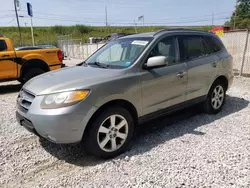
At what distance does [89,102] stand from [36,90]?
2.54 ft

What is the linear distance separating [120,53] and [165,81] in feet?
2.99

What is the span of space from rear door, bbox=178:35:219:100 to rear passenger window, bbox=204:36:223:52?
12cm

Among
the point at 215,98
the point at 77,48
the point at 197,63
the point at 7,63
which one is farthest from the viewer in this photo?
the point at 77,48

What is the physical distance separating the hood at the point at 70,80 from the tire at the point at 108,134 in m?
0.46

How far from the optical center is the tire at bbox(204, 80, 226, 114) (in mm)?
4699

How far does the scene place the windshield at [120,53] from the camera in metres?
3.61

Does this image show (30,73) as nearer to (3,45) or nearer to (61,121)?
(3,45)

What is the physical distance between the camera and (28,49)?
8.36 metres

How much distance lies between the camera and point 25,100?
10.5 ft

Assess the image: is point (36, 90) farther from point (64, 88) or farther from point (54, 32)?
point (54, 32)

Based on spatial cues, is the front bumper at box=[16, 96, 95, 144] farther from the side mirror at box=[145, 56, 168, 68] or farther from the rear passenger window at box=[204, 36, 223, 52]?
the rear passenger window at box=[204, 36, 223, 52]

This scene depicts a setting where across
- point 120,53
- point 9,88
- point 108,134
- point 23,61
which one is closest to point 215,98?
point 120,53

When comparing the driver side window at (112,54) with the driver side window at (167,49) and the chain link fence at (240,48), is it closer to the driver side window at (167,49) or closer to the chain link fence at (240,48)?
the driver side window at (167,49)

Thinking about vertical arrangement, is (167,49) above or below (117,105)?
above
